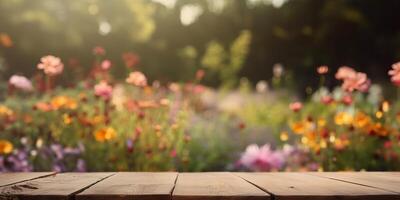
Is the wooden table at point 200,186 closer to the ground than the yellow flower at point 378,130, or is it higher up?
closer to the ground

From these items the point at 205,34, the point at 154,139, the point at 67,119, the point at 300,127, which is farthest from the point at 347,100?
the point at 205,34

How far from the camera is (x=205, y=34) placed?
16.1m

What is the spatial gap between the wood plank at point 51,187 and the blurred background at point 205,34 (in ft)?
28.5

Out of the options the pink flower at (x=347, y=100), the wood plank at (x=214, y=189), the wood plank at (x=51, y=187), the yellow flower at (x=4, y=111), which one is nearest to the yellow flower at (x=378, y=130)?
the pink flower at (x=347, y=100)


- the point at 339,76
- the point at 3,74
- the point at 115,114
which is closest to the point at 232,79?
the point at 115,114

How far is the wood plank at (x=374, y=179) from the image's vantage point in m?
1.91

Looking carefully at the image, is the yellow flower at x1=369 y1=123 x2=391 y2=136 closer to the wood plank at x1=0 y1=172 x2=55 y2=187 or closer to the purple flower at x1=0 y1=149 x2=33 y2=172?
the wood plank at x1=0 y1=172 x2=55 y2=187

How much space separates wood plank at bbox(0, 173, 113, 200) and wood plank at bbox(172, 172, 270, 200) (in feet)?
1.10

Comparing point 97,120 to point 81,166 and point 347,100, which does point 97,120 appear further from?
point 347,100

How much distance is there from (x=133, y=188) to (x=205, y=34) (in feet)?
47.4

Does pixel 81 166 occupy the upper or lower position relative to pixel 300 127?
lower

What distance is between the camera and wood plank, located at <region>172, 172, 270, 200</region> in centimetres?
164

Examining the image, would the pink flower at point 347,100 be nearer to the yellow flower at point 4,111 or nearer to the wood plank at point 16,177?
the wood plank at point 16,177

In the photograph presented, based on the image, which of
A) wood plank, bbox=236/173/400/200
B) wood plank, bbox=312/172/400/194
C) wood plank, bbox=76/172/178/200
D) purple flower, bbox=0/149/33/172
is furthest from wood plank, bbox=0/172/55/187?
purple flower, bbox=0/149/33/172
